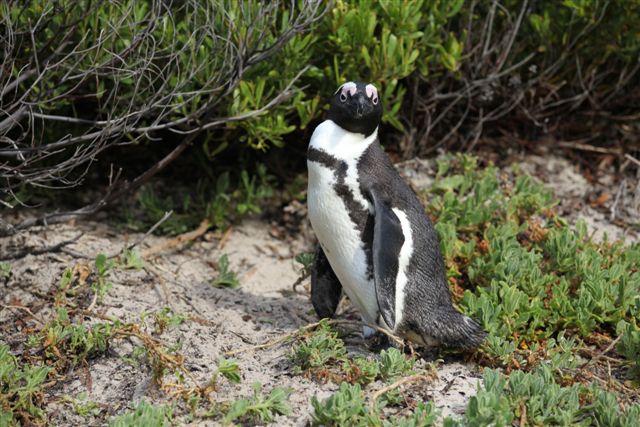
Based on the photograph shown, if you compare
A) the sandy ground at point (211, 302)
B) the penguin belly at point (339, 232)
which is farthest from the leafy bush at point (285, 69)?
the penguin belly at point (339, 232)

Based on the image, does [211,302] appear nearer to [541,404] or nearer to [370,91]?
[370,91]

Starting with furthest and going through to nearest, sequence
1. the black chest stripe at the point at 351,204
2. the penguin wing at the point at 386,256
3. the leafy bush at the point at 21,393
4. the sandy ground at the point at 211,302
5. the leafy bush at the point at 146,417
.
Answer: the black chest stripe at the point at 351,204 → the penguin wing at the point at 386,256 → the sandy ground at the point at 211,302 → the leafy bush at the point at 21,393 → the leafy bush at the point at 146,417

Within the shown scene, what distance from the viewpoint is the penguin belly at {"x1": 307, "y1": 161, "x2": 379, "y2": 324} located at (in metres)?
3.15

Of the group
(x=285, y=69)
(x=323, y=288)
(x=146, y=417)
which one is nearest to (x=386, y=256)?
(x=323, y=288)

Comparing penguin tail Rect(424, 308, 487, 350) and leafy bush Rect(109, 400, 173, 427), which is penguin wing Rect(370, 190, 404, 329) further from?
leafy bush Rect(109, 400, 173, 427)

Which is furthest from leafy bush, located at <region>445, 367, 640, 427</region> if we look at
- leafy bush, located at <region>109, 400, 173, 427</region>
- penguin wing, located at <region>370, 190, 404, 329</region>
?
leafy bush, located at <region>109, 400, 173, 427</region>

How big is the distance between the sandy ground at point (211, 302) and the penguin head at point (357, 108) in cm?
86

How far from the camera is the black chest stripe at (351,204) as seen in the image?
3.15 meters

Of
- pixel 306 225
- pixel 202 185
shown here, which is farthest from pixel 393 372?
pixel 202 185

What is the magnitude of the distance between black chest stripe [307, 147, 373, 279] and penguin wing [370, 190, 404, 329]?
0.07 metres

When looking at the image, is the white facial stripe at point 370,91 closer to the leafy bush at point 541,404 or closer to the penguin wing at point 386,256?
the penguin wing at point 386,256

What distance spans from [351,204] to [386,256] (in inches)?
9.8

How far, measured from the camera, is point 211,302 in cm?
376

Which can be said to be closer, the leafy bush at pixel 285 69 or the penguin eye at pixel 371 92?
the penguin eye at pixel 371 92
